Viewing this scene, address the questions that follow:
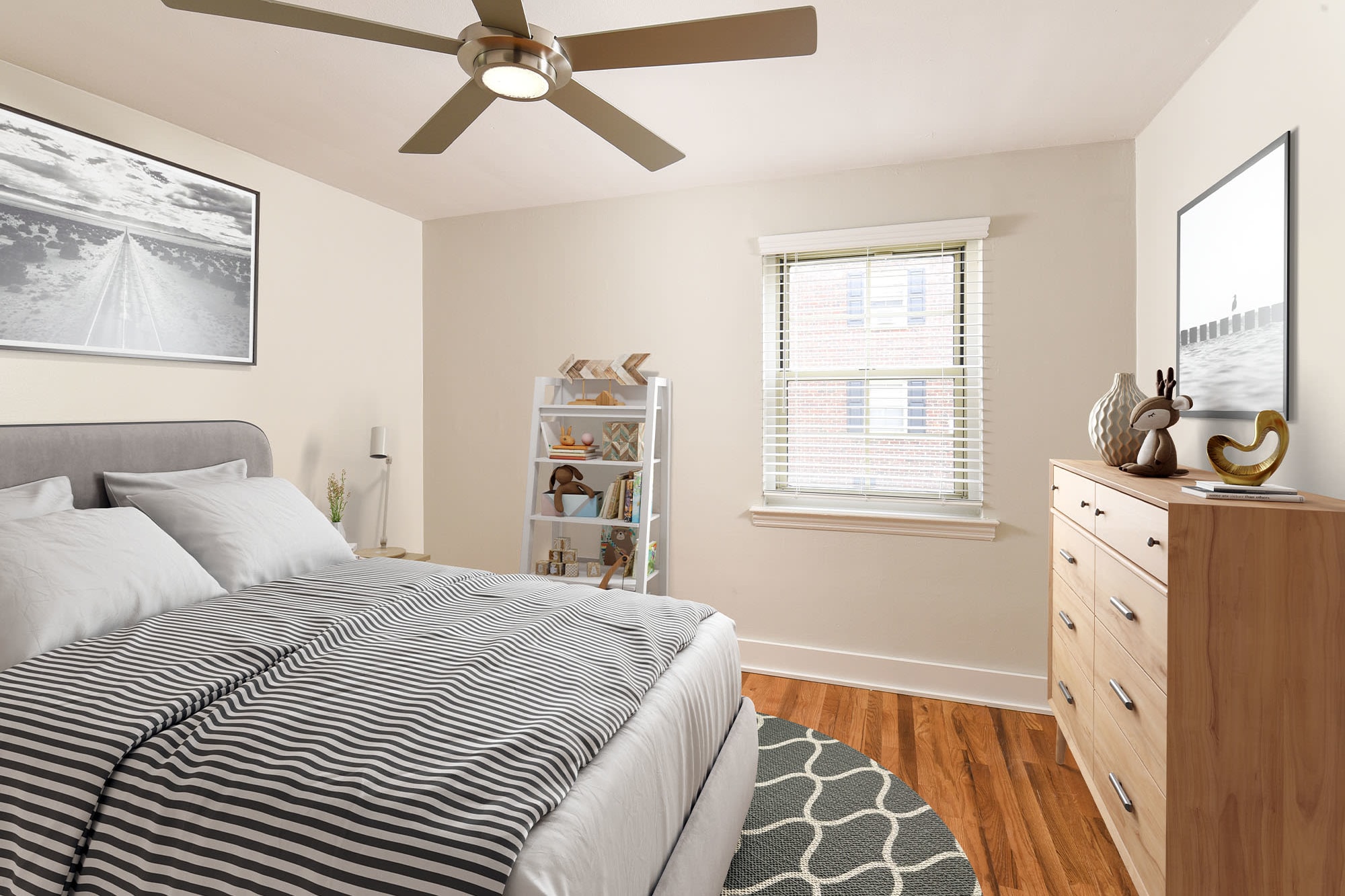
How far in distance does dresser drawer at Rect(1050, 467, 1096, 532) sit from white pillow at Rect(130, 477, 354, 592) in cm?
260

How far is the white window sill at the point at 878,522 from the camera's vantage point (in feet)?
10.6

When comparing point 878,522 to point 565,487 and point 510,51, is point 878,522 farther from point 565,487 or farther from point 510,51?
point 510,51

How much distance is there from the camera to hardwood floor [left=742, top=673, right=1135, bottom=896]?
6.61ft

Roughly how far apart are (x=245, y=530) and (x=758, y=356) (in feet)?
7.80

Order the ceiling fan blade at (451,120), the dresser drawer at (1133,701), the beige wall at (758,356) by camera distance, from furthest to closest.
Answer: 1. the beige wall at (758,356)
2. the ceiling fan blade at (451,120)
3. the dresser drawer at (1133,701)

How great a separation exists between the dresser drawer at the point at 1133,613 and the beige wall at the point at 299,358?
3.47 m

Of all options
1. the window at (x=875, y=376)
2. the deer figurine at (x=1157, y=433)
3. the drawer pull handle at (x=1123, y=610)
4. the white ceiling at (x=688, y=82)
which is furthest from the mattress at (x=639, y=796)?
the white ceiling at (x=688, y=82)

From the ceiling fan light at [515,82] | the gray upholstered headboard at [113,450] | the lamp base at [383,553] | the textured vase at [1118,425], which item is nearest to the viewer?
the ceiling fan light at [515,82]

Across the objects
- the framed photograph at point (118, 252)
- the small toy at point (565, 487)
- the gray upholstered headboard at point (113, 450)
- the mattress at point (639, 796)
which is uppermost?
the framed photograph at point (118, 252)

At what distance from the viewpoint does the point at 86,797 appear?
1.21 metres

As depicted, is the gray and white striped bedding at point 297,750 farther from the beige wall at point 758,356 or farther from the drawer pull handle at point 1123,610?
the beige wall at point 758,356

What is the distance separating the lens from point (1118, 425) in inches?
86.4

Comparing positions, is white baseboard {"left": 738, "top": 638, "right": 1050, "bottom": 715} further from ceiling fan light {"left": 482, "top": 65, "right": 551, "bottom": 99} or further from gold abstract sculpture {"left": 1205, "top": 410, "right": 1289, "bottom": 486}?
ceiling fan light {"left": 482, "top": 65, "right": 551, "bottom": 99}

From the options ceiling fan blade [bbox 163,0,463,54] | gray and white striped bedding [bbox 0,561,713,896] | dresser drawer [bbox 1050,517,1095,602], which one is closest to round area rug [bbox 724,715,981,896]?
gray and white striped bedding [bbox 0,561,713,896]
